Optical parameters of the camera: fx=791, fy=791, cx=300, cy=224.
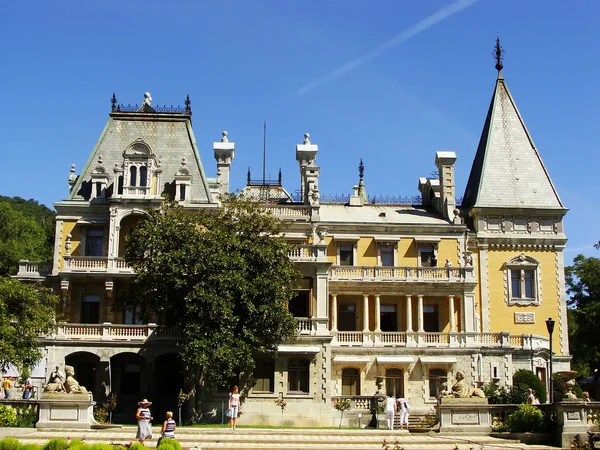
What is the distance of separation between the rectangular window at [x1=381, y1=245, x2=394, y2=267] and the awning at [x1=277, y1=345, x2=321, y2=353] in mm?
10922

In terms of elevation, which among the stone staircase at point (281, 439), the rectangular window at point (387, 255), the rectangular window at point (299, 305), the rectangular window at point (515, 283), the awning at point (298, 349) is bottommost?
the stone staircase at point (281, 439)

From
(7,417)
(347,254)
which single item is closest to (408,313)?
(347,254)

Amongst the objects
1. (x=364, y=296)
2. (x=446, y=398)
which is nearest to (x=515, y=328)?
(x=364, y=296)

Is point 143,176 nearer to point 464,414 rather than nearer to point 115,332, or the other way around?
point 115,332

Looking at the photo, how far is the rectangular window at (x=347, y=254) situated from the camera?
168 ft

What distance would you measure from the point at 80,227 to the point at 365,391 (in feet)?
65.0

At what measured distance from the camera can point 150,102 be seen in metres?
53.0

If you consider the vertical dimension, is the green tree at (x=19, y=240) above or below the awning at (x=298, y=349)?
above

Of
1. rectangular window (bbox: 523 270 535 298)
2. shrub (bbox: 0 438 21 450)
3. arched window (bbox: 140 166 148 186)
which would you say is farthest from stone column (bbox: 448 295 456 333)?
shrub (bbox: 0 438 21 450)

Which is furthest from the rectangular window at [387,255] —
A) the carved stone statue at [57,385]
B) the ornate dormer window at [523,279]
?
the carved stone statue at [57,385]

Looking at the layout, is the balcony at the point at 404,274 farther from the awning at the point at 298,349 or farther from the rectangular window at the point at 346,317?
the awning at the point at 298,349

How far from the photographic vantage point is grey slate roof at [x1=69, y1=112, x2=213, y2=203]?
49.5m

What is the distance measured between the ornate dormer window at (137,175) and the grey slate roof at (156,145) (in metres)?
1.24

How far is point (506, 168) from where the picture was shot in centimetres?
5500
